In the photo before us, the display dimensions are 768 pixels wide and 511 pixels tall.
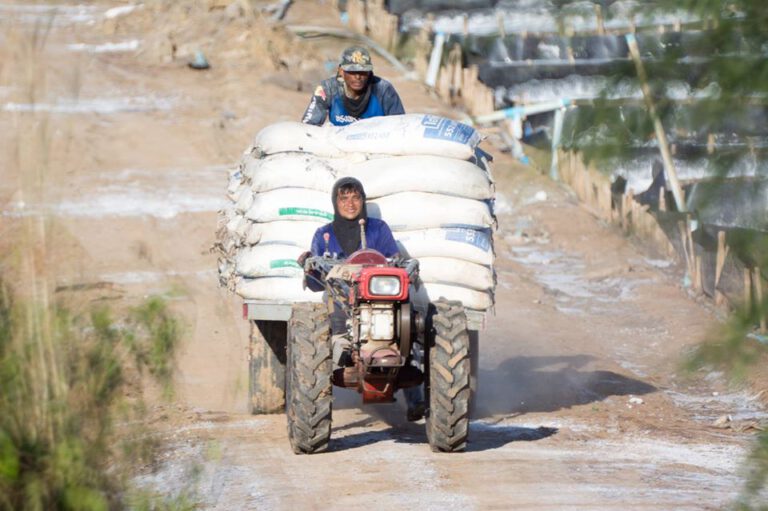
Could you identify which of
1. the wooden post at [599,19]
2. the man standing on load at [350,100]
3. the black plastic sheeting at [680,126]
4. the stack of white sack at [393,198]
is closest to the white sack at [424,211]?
the stack of white sack at [393,198]

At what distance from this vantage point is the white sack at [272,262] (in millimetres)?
8086

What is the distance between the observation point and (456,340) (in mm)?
6980

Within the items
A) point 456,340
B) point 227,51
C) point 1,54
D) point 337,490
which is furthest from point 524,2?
point 227,51

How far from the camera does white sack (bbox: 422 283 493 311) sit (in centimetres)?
808

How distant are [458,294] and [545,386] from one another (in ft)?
8.67

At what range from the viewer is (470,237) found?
326 inches

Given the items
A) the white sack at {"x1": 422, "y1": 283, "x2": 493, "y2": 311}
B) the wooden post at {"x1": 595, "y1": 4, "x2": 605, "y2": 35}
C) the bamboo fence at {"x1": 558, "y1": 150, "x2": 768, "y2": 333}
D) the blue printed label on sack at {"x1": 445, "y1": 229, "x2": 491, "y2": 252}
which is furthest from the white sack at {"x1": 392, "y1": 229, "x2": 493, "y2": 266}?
the wooden post at {"x1": 595, "y1": 4, "x2": 605, "y2": 35}

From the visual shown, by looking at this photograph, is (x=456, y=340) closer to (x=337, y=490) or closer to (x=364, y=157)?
(x=337, y=490)

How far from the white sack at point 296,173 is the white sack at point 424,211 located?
38cm

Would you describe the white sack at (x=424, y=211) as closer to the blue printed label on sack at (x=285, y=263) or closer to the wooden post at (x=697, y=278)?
the blue printed label on sack at (x=285, y=263)

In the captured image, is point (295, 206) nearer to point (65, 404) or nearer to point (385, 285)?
point (385, 285)

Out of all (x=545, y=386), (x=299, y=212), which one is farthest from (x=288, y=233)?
(x=545, y=386)

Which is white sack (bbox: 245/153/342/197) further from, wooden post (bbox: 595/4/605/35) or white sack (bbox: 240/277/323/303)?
wooden post (bbox: 595/4/605/35)

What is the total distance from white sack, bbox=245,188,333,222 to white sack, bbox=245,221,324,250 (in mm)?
42
